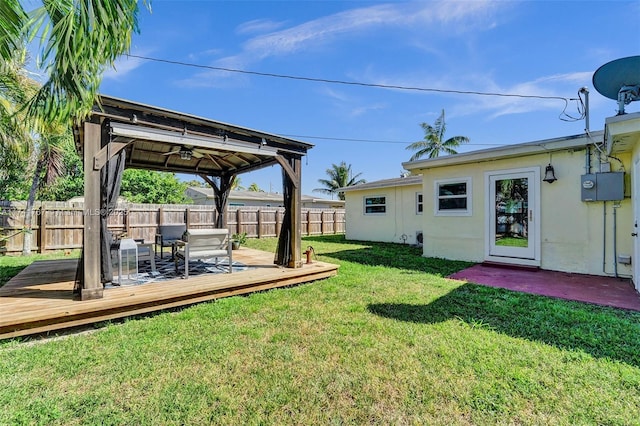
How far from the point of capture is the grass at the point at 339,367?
75.6 inches

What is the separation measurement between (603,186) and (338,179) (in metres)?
24.1

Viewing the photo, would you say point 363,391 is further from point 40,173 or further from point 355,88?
point 40,173

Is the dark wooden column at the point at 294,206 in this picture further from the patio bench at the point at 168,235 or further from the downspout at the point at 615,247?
the downspout at the point at 615,247

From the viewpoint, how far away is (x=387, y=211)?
12453 mm

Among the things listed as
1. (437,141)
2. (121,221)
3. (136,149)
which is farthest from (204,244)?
(437,141)

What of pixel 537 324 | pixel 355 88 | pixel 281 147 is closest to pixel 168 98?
pixel 355 88

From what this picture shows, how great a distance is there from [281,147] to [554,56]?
9.06m

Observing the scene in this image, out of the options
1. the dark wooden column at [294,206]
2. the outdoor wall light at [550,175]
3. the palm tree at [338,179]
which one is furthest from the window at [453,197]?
the palm tree at [338,179]

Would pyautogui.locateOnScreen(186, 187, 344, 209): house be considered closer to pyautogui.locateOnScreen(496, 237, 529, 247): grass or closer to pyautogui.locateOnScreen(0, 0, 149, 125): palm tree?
pyautogui.locateOnScreen(496, 237, 529, 247): grass

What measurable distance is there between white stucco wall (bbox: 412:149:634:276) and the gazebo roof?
15.9 feet

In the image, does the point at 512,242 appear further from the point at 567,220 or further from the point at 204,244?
the point at 204,244

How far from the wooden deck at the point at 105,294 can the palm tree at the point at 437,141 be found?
66.2 feet

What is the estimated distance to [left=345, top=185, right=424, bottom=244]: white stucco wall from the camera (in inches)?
457

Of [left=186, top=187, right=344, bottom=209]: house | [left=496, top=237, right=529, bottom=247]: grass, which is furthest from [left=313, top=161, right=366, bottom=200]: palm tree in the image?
[left=496, top=237, right=529, bottom=247]: grass
